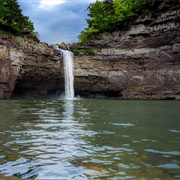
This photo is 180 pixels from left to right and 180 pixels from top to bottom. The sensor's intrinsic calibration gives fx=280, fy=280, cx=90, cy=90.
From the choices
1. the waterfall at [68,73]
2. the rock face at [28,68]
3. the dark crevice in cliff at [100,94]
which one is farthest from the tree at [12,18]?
the dark crevice in cliff at [100,94]

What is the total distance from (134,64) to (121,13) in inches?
311

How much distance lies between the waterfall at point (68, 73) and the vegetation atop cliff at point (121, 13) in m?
5.58

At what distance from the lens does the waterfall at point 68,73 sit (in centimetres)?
4009

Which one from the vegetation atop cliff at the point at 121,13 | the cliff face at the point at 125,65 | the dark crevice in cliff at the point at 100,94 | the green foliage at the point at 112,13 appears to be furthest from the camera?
the dark crevice in cliff at the point at 100,94

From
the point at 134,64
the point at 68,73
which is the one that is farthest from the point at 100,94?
the point at 134,64

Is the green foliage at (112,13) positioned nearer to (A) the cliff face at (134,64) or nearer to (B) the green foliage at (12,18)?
(A) the cliff face at (134,64)

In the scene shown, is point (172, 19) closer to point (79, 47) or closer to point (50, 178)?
point (79, 47)

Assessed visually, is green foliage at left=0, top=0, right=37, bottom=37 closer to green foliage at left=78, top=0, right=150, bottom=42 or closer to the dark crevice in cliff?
green foliage at left=78, top=0, right=150, bottom=42

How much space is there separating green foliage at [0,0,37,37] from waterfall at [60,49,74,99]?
5527 millimetres

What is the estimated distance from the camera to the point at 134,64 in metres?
41.6

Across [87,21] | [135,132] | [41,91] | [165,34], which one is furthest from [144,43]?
[135,132]

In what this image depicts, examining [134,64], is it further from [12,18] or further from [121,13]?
[12,18]

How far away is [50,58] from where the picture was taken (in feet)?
126

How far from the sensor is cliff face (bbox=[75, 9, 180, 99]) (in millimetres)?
39812
